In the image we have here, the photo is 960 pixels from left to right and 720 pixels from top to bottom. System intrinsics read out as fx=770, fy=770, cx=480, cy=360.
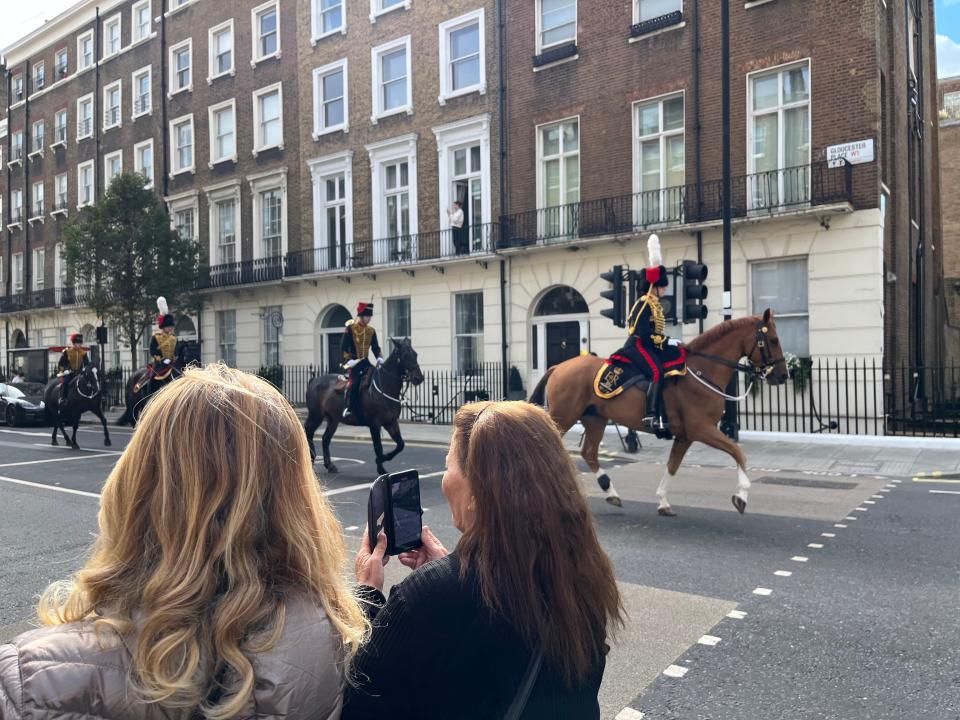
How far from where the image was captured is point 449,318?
24.7m

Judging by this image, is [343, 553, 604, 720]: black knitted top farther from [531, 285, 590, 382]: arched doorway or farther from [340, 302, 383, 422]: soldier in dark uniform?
[531, 285, 590, 382]: arched doorway

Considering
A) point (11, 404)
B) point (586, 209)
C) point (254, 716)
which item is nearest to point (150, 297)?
point (11, 404)

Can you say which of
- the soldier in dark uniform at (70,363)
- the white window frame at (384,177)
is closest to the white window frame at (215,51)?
the white window frame at (384,177)

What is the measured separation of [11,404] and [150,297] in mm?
6864

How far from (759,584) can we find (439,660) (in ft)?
16.1

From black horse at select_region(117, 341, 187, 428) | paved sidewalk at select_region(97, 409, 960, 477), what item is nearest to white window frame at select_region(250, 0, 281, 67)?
black horse at select_region(117, 341, 187, 428)

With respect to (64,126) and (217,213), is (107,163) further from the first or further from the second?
(217,213)

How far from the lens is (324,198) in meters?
28.3

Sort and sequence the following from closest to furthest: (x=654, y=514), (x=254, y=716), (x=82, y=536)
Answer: (x=254, y=716), (x=82, y=536), (x=654, y=514)

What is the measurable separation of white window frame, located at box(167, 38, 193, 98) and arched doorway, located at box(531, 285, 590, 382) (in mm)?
20175

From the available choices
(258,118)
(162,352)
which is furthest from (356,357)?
(258,118)

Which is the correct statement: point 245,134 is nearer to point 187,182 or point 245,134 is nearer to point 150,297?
point 187,182

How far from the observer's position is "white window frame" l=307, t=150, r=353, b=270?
89.4 ft

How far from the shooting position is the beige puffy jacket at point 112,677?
141 centimetres
